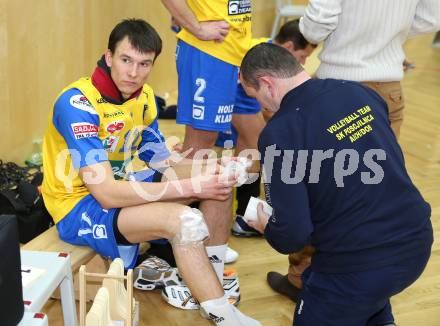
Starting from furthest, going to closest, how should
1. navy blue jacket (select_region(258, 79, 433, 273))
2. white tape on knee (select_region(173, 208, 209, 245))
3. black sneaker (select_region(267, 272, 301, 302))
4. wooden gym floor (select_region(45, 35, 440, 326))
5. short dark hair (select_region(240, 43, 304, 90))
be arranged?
black sneaker (select_region(267, 272, 301, 302)) → wooden gym floor (select_region(45, 35, 440, 326)) → white tape on knee (select_region(173, 208, 209, 245)) → short dark hair (select_region(240, 43, 304, 90)) → navy blue jacket (select_region(258, 79, 433, 273))

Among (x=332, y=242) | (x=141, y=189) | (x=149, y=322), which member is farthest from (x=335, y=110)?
(x=149, y=322)

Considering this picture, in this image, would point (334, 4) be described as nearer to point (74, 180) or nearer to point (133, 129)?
point (133, 129)

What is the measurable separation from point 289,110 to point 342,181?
318 millimetres

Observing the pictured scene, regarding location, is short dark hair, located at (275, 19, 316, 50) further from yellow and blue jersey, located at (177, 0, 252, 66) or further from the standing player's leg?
the standing player's leg

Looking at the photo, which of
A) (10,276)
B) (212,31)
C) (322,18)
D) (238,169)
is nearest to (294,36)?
(212,31)

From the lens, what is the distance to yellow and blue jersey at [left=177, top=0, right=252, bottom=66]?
3480 mm

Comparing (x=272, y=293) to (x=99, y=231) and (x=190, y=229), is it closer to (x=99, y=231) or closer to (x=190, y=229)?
(x=190, y=229)

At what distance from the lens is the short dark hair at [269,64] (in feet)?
8.09

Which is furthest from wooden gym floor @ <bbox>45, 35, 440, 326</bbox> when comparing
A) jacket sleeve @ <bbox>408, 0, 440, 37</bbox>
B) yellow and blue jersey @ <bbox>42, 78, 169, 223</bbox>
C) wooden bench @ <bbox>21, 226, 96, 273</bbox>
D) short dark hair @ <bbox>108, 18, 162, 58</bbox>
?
jacket sleeve @ <bbox>408, 0, 440, 37</bbox>

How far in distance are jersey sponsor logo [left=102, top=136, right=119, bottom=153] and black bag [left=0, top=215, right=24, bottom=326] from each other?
1.07 metres

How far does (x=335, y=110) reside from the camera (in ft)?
7.66

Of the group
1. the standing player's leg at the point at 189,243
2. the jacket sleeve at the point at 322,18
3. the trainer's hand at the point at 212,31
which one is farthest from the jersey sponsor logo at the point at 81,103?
the jacket sleeve at the point at 322,18

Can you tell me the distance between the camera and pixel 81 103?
2.82 m

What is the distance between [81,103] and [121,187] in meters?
0.40
